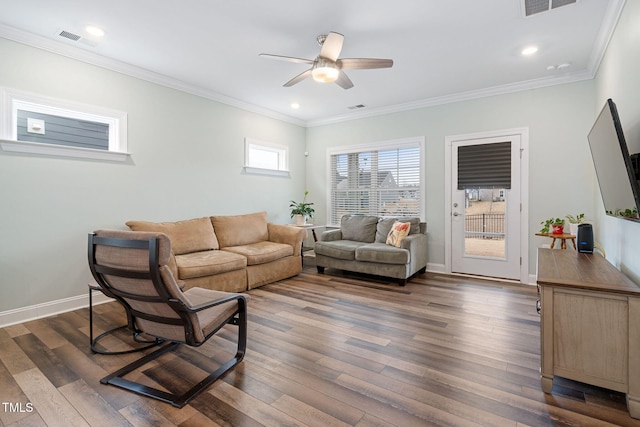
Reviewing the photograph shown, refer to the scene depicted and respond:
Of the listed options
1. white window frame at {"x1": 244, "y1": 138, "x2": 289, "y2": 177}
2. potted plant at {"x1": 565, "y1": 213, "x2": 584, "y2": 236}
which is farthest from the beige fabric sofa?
potted plant at {"x1": 565, "y1": 213, "x2": 584, "y2": 236}

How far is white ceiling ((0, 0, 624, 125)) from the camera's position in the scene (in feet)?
8.35

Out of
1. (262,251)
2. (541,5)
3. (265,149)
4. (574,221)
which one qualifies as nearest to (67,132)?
(262,251)

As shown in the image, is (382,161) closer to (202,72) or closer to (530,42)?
(530,42)

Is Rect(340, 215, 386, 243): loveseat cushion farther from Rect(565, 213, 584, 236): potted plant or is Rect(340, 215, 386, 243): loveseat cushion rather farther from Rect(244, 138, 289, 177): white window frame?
Rect(565, 213, 584, 236): potted plant

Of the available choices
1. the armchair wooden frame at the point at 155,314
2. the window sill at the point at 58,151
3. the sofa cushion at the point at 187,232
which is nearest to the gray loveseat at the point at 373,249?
the sofa cushion at the point at 187,232

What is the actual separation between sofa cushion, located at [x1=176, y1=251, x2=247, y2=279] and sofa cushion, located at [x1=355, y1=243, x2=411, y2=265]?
1.62m

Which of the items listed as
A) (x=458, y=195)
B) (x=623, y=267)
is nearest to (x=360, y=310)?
(x=623, y=267)

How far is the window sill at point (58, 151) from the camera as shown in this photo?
2.86 metres

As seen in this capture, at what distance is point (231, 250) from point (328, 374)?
8.39ft

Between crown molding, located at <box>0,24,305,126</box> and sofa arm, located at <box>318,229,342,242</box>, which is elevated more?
crown molding, located at <box>0,24,305,126</box>

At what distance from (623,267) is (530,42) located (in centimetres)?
225

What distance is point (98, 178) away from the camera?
3424 millimetres

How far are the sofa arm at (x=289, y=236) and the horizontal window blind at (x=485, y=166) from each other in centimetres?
253

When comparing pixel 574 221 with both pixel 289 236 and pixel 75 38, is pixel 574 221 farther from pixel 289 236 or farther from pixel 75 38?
pixel 75 38
